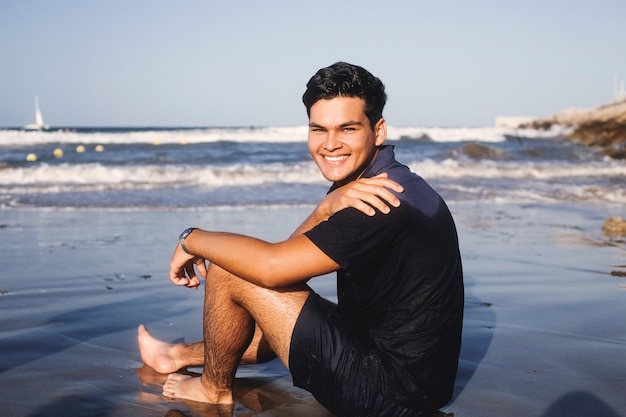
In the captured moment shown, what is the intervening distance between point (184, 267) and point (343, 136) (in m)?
0.90

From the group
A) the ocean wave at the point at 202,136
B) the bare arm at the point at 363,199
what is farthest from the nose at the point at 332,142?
the ocean wave at the point at 202,136

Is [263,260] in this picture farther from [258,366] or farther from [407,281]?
[258,366]

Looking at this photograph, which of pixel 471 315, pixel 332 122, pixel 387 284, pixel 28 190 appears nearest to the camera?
pixel 387 284

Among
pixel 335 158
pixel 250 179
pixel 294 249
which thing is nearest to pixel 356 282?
pixel 294 249

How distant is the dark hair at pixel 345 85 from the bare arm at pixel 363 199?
15.8 inches

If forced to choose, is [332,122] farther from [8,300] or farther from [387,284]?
[8,300]

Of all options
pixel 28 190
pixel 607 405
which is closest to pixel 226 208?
pixel 28 190

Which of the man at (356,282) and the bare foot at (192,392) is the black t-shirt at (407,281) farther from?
the bare foot at (192,392)

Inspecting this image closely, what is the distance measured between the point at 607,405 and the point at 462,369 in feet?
2.42

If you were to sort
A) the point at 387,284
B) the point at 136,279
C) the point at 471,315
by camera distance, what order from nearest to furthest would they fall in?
the point at 387,284
the point at 471,315
the point at 136,279

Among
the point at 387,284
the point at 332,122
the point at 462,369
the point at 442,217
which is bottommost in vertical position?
the point at 462,369

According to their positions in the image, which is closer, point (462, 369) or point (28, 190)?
point (462, 369)

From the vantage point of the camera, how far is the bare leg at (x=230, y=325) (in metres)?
2.69

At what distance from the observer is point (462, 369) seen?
358 cm
